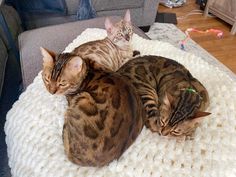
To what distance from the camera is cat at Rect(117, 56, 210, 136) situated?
93 cm

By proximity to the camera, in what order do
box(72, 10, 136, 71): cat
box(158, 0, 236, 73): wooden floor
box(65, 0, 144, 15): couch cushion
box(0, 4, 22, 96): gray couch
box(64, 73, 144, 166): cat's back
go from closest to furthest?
1. box(64, 73, 144, 166): cat's back
2. box(72, 10, 136, 71): cat
3. box(0, 4, 22, 96): gray couch
4. box(65, 0, 144, 15): couch cushion
5. box(158, 0, 236, 73): wooden floor

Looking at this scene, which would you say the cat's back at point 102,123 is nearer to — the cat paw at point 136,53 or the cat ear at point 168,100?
the cat ear at point 168,100

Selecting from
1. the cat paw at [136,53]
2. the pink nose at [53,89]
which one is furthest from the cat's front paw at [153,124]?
the cat paw at [136,53]

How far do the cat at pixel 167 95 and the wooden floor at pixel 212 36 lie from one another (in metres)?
1.10

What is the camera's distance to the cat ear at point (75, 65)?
0.94 meters

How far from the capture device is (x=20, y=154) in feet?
3.16

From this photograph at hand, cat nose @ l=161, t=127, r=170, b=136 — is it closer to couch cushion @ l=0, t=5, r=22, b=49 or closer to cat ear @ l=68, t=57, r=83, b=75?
cat ear @ l=68, t=57, r=83, b=75

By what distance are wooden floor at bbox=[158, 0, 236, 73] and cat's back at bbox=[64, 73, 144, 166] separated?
1445 millimetres

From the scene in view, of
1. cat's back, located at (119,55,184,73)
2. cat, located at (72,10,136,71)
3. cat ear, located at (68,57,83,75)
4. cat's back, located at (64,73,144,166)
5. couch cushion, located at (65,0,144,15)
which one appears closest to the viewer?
cat's back, located at (64,73,144,166)

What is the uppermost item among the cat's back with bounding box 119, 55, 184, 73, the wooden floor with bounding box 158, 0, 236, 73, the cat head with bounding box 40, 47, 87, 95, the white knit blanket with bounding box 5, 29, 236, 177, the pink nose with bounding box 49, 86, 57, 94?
the cat head with bounding box 40, 47, 87, 95

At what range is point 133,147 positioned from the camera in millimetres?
958

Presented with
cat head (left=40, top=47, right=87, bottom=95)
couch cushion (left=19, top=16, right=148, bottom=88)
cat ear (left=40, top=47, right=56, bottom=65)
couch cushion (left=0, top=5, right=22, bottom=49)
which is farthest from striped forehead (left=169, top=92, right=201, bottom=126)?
couch cushion (left=0, top=5, right=22, bottom=49)

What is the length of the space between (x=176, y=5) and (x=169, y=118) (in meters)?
2.40

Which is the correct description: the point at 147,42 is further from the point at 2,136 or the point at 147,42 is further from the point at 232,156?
the point at 2,136
